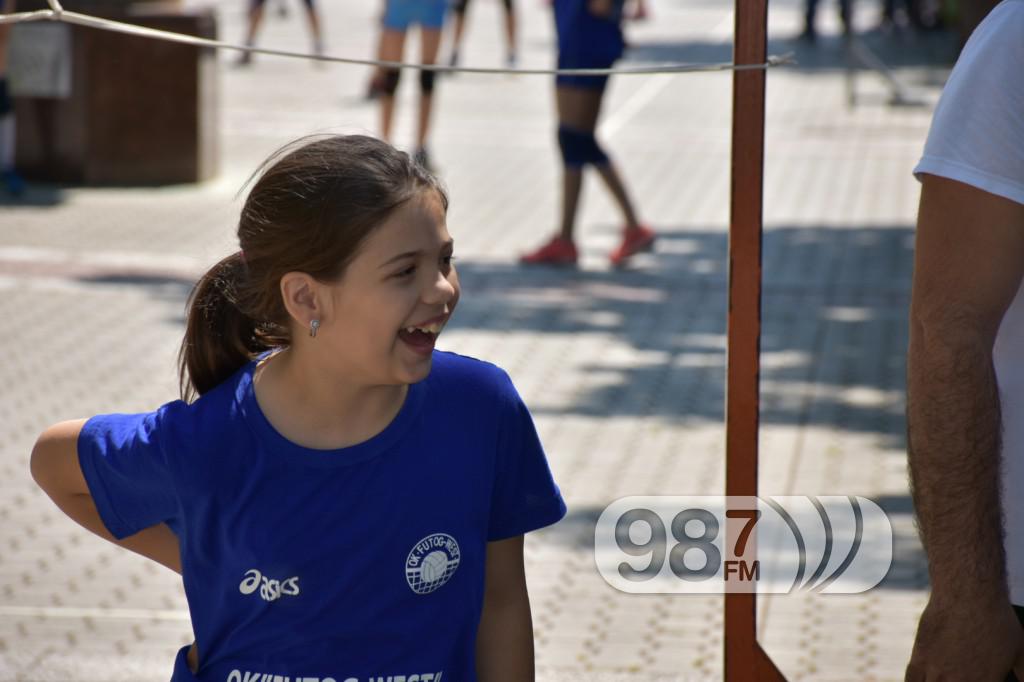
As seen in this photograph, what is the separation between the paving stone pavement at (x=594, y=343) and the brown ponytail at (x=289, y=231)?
246mm

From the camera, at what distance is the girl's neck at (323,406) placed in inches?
86.0

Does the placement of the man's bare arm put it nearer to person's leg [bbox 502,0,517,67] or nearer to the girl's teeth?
the girl's teeth

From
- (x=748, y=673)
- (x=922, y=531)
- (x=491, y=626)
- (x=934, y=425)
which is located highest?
(x=934, y=425)

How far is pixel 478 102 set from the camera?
51.0 feet

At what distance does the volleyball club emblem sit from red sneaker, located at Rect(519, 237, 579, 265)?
21.4 feet

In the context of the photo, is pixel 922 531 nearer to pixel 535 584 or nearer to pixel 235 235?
pixel 235 235

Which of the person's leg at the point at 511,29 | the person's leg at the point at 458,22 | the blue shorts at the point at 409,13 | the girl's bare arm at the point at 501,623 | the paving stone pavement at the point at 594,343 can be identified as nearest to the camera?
the girl's bare arm at the point at 501,623

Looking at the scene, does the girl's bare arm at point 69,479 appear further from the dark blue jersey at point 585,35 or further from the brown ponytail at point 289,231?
the dark blue jersey at point 585,35

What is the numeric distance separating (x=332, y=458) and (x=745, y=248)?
833mm

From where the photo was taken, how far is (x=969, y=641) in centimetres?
212

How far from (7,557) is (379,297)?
119 inches

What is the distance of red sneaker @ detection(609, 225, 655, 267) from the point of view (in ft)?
28.7

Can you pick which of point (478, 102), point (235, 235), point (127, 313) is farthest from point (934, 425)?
point (478, 102)

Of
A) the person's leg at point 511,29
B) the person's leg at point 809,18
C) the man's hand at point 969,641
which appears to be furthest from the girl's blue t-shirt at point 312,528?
the person's leg at point 809,18
